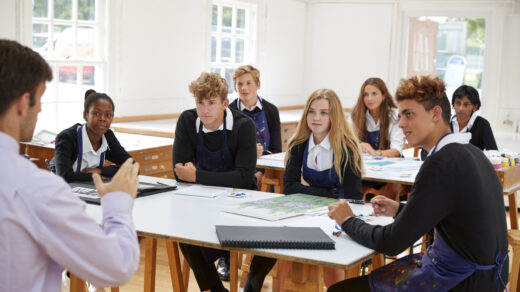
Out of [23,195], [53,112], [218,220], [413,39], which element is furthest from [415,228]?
[413,39]

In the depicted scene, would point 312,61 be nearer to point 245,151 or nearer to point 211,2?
point 211,2

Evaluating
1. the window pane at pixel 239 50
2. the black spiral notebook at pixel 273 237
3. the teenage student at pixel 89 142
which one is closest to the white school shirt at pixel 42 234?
the black spiral notebook at pixel 273 237

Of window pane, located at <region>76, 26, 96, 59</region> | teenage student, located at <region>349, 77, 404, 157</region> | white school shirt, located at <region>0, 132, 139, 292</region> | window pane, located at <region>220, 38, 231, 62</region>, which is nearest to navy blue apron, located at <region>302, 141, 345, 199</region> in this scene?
teenage student, located at <region>349, 77, 404, 157</region>

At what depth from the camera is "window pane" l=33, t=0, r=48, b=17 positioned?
221 inches

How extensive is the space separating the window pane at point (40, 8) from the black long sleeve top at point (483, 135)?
3.80 meters

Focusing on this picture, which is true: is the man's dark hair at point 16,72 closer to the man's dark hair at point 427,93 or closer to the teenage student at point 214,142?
the man's dark hair at point 427,93

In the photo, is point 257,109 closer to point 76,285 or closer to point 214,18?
point 76,285

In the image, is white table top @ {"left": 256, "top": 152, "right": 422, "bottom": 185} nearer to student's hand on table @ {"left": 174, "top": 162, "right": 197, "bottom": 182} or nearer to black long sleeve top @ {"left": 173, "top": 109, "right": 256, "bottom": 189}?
black long sleeve top @ {"left": 173, "top": 109, "right": 256, "bottom": 189}

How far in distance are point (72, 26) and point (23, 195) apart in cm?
487

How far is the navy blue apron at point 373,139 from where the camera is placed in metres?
5.39

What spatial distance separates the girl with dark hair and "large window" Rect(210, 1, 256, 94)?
361 centimetres

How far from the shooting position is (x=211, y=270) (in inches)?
129

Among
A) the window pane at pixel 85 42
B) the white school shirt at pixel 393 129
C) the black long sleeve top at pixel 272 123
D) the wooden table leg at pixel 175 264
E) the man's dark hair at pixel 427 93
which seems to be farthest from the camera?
the window pane at pixel 85 42

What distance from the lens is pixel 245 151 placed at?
3703mm
